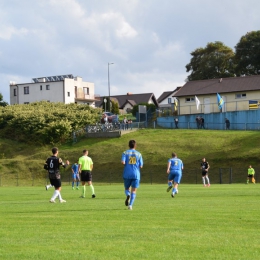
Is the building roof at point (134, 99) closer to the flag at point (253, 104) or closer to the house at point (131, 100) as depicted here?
the house at point (131, 100)

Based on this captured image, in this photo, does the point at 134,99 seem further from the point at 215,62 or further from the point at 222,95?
the point at 222,95

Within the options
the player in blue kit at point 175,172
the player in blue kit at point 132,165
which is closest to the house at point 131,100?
the player in blue kit at point 175,172

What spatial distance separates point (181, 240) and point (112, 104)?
104584 millimetres

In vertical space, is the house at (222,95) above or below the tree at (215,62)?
below

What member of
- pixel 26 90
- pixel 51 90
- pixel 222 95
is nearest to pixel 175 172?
pixel 222 95

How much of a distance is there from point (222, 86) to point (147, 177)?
2818 cm

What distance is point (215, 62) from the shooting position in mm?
102375

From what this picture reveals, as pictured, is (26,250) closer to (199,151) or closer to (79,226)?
(79,226)

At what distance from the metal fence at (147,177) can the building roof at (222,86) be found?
25.2 metres

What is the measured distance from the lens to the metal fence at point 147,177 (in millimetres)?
53875

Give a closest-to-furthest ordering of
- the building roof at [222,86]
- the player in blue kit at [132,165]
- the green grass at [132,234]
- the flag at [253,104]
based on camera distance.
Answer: the green grass at [132,234]
the player in blue kit at [132,165]
the flag at [253,104]
the building roof at [222,86]

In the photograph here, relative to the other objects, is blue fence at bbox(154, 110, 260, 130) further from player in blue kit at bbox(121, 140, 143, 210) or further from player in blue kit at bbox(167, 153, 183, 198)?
player in blue kit at bbox(121, 140, 143, 210)

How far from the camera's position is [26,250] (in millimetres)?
9609

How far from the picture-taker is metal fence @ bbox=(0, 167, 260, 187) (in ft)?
177
